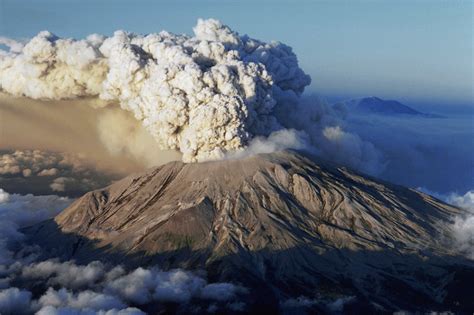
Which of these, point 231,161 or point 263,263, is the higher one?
point 231,161

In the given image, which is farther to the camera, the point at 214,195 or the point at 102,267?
the point at 214,195

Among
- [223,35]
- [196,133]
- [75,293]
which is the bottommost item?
[75,293]

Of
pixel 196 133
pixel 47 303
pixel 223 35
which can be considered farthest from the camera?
pixel 223 35

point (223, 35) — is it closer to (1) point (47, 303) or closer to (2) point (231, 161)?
(2) point (231, 161)

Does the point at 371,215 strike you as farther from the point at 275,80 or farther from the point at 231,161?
the point at 275,80

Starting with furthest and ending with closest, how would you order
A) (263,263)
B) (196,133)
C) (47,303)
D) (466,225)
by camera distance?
(466,225) < (196,133) < (263,263) < (47,303)

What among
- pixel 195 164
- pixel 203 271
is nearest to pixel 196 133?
pixel 195 164
